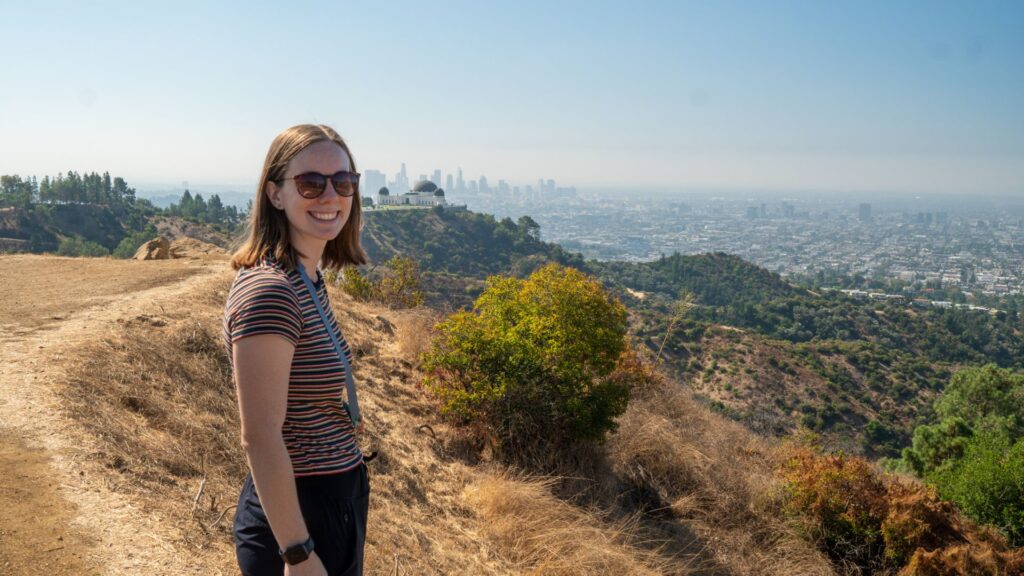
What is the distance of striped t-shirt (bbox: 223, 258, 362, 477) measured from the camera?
4.38ft

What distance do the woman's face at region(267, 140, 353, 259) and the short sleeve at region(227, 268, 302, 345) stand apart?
8.9 inches

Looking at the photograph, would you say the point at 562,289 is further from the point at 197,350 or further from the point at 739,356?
the point at 739,356

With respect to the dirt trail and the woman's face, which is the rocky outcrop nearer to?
the dirt trail

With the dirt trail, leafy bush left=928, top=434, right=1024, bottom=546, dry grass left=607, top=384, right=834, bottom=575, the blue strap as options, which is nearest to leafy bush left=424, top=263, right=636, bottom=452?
dry grass left=607, top=384, right=834, bottom=575

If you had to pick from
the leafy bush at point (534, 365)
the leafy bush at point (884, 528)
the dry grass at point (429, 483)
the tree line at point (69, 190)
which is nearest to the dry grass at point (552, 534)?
the dry grass at point (429, 483)

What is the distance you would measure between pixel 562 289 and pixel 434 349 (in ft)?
5.65

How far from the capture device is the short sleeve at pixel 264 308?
1317 millimetres

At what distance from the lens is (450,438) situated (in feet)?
21.5

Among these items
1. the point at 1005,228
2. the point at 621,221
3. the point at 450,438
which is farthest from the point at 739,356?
the point at 1005,228

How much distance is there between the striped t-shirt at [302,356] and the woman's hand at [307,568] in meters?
0.22

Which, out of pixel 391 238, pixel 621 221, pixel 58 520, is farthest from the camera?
pixel 621 221

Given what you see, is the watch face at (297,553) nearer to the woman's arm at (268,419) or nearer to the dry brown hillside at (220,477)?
the woman's arm at (268,419)

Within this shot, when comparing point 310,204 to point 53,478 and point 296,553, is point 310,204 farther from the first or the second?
point 53,478

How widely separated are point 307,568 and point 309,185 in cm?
97
